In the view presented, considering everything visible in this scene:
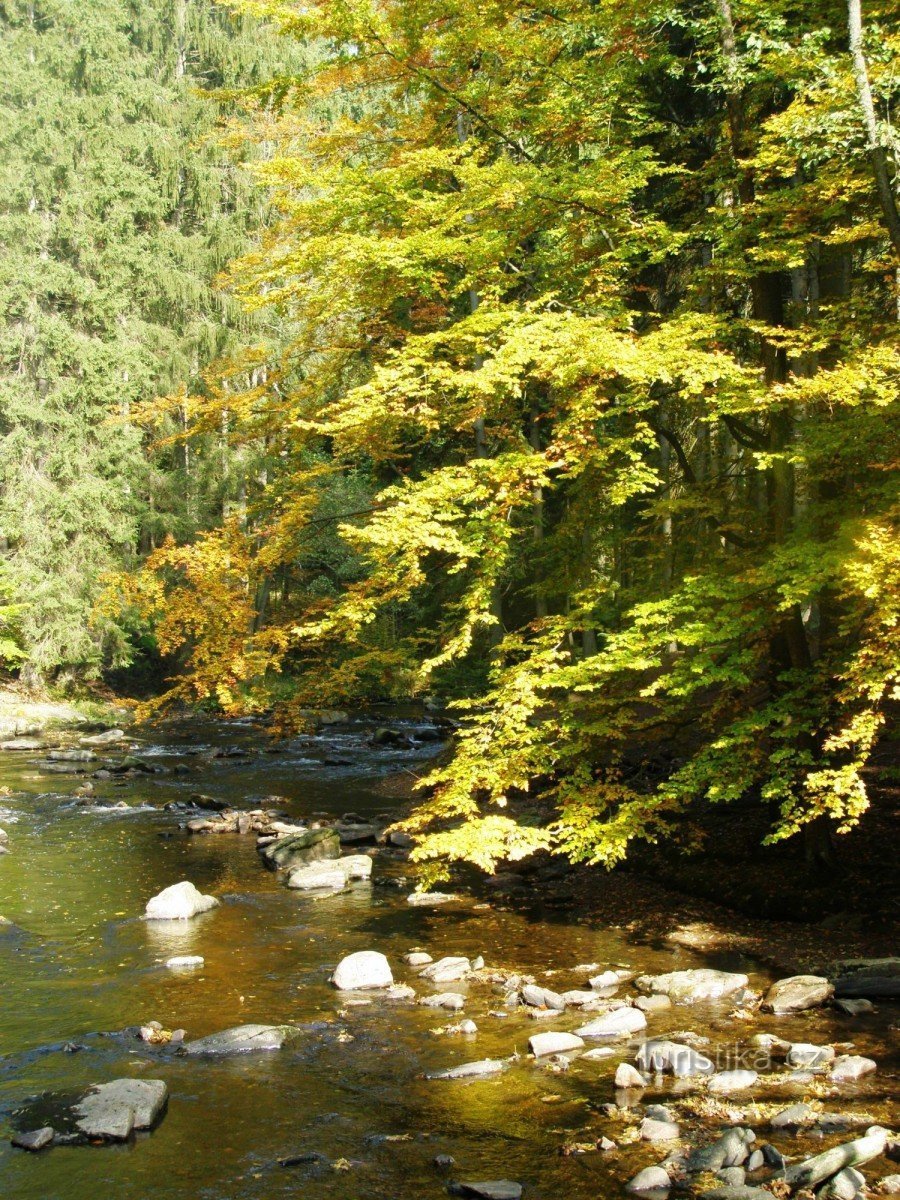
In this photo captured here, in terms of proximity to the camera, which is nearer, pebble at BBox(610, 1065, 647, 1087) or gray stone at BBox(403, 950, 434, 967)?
pebble at BBox(610, 1065, 647, 1087)

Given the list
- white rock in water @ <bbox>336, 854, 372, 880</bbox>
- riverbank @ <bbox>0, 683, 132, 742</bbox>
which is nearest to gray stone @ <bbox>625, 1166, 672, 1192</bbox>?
white rock in water @ <bbox>336, 854, 372, 880</bbox>

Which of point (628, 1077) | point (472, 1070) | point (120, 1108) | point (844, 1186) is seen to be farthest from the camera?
point (472, 1070)

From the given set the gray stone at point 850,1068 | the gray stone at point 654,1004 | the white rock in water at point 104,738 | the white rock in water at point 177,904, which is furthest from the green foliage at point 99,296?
the gray stone at point 850,1068

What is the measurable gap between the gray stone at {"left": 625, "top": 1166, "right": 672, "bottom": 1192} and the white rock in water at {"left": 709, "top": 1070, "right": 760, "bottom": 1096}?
1.12m

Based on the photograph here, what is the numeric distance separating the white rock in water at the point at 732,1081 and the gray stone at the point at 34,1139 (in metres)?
4.20

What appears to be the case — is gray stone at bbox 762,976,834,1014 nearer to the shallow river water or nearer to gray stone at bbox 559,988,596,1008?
the shallow river water

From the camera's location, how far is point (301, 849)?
43.1ft

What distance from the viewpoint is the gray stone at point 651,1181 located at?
16.7 ft

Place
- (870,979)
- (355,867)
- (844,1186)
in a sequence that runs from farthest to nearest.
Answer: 1. (355,867)
2. (870,979)
3. (844,1186)

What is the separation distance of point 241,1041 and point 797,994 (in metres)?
4.38

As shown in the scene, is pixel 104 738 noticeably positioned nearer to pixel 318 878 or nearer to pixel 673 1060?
pixel 318 878

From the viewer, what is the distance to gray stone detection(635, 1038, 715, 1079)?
6484mm

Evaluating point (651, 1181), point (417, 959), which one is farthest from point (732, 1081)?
point (417, 959)

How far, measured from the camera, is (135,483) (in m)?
32.1
